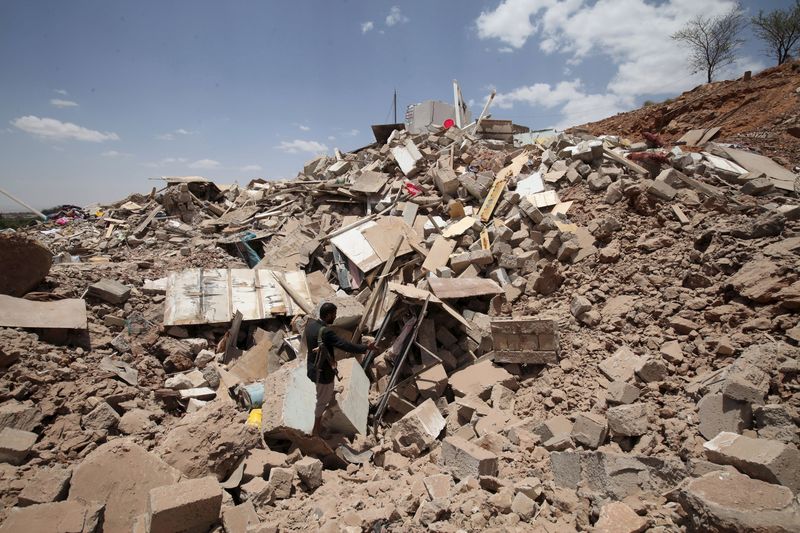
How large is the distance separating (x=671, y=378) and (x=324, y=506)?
3.60 m

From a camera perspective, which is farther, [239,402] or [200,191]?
[200,191]

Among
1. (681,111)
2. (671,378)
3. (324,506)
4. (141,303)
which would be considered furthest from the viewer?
(681,111)

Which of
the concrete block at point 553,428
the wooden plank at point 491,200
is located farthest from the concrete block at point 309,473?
the wooden plank at point 491,200

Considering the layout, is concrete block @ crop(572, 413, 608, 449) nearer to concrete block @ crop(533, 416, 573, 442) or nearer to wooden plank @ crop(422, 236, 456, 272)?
concrete block @ crop(533, 416, 573, 442)

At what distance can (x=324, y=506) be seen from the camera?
3.43 metres

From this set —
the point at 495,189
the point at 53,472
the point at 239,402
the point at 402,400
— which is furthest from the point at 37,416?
the point at 495,189

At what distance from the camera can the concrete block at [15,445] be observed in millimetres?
3451

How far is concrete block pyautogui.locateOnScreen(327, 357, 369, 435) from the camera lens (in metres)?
4.70

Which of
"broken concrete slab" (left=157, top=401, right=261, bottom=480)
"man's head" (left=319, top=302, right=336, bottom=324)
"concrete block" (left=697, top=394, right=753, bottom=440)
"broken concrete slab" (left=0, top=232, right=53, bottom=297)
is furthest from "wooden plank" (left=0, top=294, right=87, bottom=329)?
"concrete block" (left=697, top=394, right=753, bottom=440)

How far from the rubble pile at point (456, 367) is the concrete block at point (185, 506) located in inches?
0.7

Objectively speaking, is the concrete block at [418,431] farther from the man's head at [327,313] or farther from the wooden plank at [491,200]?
the wooden plank at [491,200]

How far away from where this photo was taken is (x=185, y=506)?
2785 millimetres

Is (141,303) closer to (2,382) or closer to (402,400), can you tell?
(2,382)

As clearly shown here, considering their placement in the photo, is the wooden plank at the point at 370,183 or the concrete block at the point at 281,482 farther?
the wooden plank at the point at 370,183
